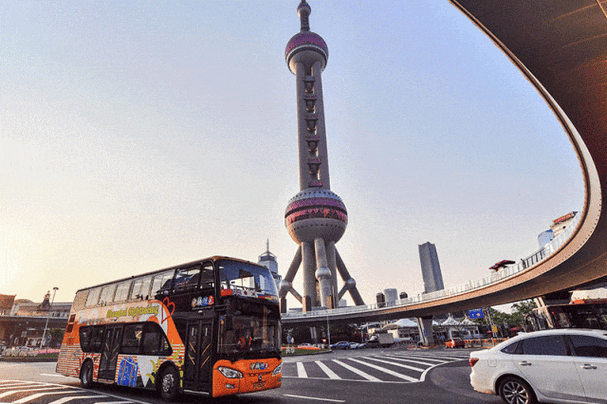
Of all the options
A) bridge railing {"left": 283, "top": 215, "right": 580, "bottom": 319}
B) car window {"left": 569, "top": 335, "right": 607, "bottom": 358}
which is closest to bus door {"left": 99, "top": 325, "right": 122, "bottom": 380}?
car window {"left": 569, "top": 335, "right": 607, "bottom": 358}

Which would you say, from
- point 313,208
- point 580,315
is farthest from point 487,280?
point 313,208

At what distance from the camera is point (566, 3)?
6508 millimetres

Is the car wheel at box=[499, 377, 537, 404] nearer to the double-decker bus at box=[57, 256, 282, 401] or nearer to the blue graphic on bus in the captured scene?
the double-decker bus at box=[57, 256, 282, 401]

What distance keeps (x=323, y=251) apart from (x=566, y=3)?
8396 cm

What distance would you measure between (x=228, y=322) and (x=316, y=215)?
7880 cm

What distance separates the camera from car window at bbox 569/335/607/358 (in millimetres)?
6273

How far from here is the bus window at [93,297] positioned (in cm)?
1396

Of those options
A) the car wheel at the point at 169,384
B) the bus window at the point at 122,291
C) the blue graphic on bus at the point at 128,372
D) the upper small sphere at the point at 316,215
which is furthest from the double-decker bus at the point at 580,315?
the upper small sphere at the point at 316,215

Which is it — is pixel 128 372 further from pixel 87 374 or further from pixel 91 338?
pixel 91 338

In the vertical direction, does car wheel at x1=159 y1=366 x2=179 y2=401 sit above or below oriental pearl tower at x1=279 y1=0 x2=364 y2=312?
below

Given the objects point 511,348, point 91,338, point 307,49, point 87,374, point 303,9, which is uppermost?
point 303,9

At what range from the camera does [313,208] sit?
88.2 m

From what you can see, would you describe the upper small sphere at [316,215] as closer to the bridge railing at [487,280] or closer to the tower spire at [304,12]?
the bridge railing at [487,280]

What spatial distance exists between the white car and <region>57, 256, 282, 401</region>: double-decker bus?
18.0 feet
